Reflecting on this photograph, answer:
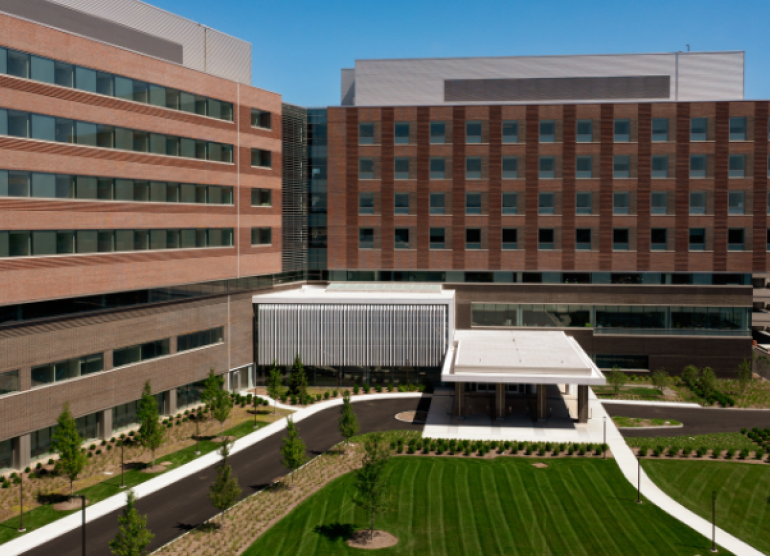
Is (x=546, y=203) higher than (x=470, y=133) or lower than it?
lower

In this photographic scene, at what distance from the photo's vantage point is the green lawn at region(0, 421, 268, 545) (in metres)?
33.5

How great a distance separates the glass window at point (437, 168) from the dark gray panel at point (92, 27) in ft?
79.3

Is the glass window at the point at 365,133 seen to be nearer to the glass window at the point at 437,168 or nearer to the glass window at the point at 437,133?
the glass window at the point at 437,133

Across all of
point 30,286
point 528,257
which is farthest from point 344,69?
point 30,286

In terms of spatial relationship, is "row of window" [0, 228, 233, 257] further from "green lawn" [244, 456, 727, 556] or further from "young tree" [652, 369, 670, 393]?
"young tree" [652, 369, 670, 393]

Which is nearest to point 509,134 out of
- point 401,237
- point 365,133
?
point 365,133

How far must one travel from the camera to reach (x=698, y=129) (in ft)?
214

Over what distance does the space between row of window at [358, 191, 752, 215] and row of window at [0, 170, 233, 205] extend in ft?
55.3

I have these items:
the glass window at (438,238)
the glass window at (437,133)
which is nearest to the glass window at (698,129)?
the glass window at (437,133)

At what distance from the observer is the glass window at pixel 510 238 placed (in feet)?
220

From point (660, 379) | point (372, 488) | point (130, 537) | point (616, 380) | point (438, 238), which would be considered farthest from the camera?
point (438, 238)

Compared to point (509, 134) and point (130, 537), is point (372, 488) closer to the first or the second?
point (130, 537)

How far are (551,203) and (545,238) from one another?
128 inches

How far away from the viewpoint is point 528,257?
6694cm
